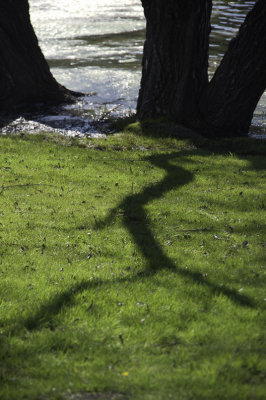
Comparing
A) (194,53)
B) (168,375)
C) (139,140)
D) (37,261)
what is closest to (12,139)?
(139,140)

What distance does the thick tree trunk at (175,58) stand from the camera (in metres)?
9.75

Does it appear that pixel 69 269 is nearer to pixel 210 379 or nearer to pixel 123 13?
pixel 210 379

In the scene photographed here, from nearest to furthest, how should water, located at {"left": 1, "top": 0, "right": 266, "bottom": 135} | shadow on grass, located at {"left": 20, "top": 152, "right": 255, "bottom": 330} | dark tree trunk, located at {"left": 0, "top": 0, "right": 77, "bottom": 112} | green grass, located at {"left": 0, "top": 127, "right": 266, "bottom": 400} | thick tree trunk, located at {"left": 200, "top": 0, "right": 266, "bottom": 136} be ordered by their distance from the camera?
green grass, located at {"left": 0, "top": 127, "right": 266, "bottom": 400}, shadow on grass, located at {"left": 20, "top": 152, "right": 255, "bottom": 330}, thick tree trunk, located at {"left": 200, "top": 0, "right": 266, "bottom": 136}, dark tree trunk, located at {"left": 0, "top": 0, "right": 77, "bottom": 112}, water, located at {"left": 1, "top": 0, "right": 266, "bottom": 135}

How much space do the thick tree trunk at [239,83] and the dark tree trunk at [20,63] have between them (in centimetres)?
410

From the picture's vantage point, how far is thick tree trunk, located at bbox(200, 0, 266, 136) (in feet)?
31.7

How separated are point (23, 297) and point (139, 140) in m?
5.79

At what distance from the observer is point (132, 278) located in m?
4.93

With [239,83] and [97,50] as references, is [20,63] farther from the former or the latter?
[97,50]

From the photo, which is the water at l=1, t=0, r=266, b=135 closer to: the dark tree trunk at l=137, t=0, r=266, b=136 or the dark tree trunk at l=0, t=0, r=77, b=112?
the dark tree trunk at l=0, t=0, r=77, b=112

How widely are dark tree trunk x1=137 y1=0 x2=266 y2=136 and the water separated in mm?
1412

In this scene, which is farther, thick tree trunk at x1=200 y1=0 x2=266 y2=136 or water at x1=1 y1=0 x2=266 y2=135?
water at x1=1 y1=0 x2=266 y2=135

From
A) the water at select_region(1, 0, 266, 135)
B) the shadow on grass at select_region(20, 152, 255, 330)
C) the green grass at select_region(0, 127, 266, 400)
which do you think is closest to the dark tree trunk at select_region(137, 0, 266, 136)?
the water at select_region(1, 0, 266, 135)

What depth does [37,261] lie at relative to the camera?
523 centimetres

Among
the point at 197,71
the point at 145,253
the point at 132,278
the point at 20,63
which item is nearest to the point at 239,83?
the point at 197,71
